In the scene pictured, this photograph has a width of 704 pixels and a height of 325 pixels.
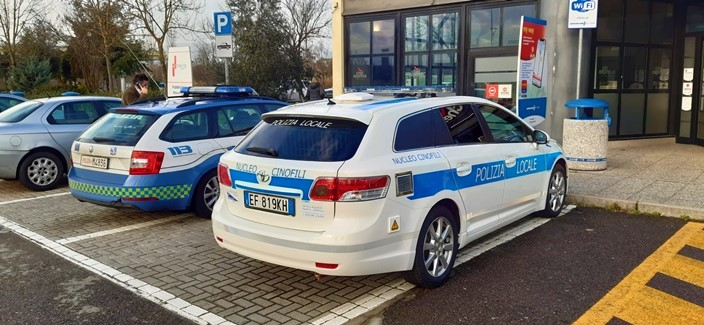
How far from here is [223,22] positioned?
10.3 m

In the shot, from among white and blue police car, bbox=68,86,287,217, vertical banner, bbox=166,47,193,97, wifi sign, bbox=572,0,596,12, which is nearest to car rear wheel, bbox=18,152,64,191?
white and blue police car, bbox=68,86,287,217

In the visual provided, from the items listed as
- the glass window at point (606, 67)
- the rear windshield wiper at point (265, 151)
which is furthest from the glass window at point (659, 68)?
the rear windshield wiper at point (265, 151)

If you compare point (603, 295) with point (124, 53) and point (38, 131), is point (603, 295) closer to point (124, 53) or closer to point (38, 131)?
point (38, 131)

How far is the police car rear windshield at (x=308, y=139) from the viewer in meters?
4.36

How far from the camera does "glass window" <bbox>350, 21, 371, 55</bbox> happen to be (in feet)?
47.5

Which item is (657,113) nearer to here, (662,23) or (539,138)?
(662,23)

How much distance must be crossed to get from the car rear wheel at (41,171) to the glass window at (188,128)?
3577 millimetres

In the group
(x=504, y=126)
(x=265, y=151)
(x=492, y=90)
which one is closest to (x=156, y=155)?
(x=265, y=151)

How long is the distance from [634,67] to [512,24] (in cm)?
271

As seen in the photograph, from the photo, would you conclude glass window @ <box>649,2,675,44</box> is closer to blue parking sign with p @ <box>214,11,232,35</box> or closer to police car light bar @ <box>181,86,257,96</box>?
blue parking sign with p @ <box>214,11,232,35</box>

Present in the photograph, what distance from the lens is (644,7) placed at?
11859 mm

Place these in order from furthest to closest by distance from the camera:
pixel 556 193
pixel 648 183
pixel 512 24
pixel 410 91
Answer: pixel 512 24 < pixel 648 183 < pixel 556 193 < pixel 410 91

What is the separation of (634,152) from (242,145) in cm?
917

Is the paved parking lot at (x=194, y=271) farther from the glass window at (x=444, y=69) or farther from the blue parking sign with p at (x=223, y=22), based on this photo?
the glass window at (x=444, y=69)
